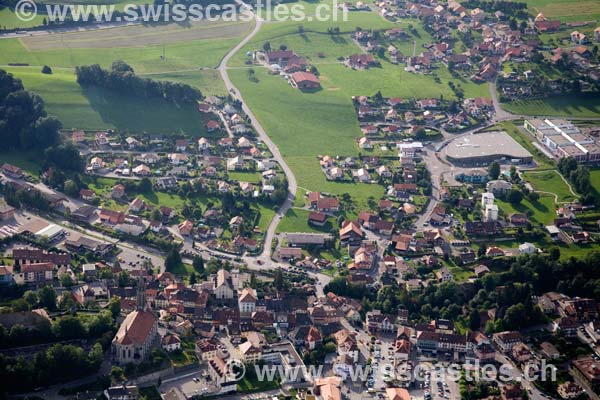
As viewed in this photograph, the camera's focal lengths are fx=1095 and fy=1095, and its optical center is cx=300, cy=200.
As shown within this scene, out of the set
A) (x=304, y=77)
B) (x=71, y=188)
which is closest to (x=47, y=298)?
(x=71, y=188)

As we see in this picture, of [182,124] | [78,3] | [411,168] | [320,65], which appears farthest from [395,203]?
[78,3]

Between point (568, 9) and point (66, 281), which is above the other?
point (568, 9)

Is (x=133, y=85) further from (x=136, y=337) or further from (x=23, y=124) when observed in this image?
(x=136, y=337)

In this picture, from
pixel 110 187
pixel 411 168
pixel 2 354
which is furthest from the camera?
pixel 411 168

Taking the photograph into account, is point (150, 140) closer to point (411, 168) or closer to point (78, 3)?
point (411, 168)

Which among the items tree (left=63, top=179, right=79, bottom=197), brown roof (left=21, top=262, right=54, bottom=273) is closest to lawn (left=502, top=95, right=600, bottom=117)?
tree (left=63, top=179, right=79, bottom=197)

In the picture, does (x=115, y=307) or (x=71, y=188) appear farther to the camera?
(x=71, y=188)

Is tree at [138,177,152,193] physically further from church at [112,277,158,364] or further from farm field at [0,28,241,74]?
farm field at [0,28,241,74]
